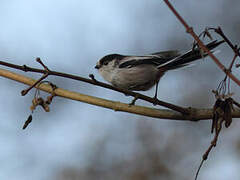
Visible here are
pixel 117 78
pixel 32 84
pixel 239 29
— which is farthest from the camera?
pixel 239 29

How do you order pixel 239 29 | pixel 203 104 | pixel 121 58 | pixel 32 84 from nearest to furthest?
pixel 32 84, pixel 121 58, pixel 203 104, pixel 239 29

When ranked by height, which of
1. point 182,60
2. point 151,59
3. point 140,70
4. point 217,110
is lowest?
point 140,70

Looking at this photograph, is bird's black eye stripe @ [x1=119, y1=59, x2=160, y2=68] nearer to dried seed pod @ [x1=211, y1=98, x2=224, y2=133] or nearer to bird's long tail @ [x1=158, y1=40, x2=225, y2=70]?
bird's long tail @ [x1=158, y1=40, x2=225, y2=70]

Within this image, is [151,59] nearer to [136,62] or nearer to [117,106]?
[136,62]

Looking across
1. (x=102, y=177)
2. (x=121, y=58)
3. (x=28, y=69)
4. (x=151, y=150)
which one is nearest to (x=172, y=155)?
(x=151, y=150)

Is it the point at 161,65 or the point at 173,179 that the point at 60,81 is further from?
the point at 161,65

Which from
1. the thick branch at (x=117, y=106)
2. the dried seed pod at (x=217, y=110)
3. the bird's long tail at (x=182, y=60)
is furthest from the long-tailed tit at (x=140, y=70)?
the dried seed pod at (x=217, y=110)

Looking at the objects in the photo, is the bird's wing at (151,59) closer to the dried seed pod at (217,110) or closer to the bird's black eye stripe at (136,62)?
the bird's black eye stripe at (136,62)

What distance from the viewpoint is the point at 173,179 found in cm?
366

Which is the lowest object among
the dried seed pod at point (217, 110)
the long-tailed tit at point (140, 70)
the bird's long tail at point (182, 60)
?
the long-tailed tit at point (140, 70)

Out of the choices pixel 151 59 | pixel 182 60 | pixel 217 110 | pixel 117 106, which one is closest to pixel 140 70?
pixel 151 59

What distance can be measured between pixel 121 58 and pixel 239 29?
222 cm

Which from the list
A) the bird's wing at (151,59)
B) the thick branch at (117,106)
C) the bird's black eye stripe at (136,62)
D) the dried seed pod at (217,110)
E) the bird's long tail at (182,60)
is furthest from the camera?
the bird's black eye stripe at (136,62)

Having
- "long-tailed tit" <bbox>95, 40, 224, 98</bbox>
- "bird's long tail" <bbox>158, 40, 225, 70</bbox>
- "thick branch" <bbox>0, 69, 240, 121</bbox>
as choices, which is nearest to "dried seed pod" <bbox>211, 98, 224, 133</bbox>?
"thick branch" <bbox>0, 69, 240, 121</bbox>
